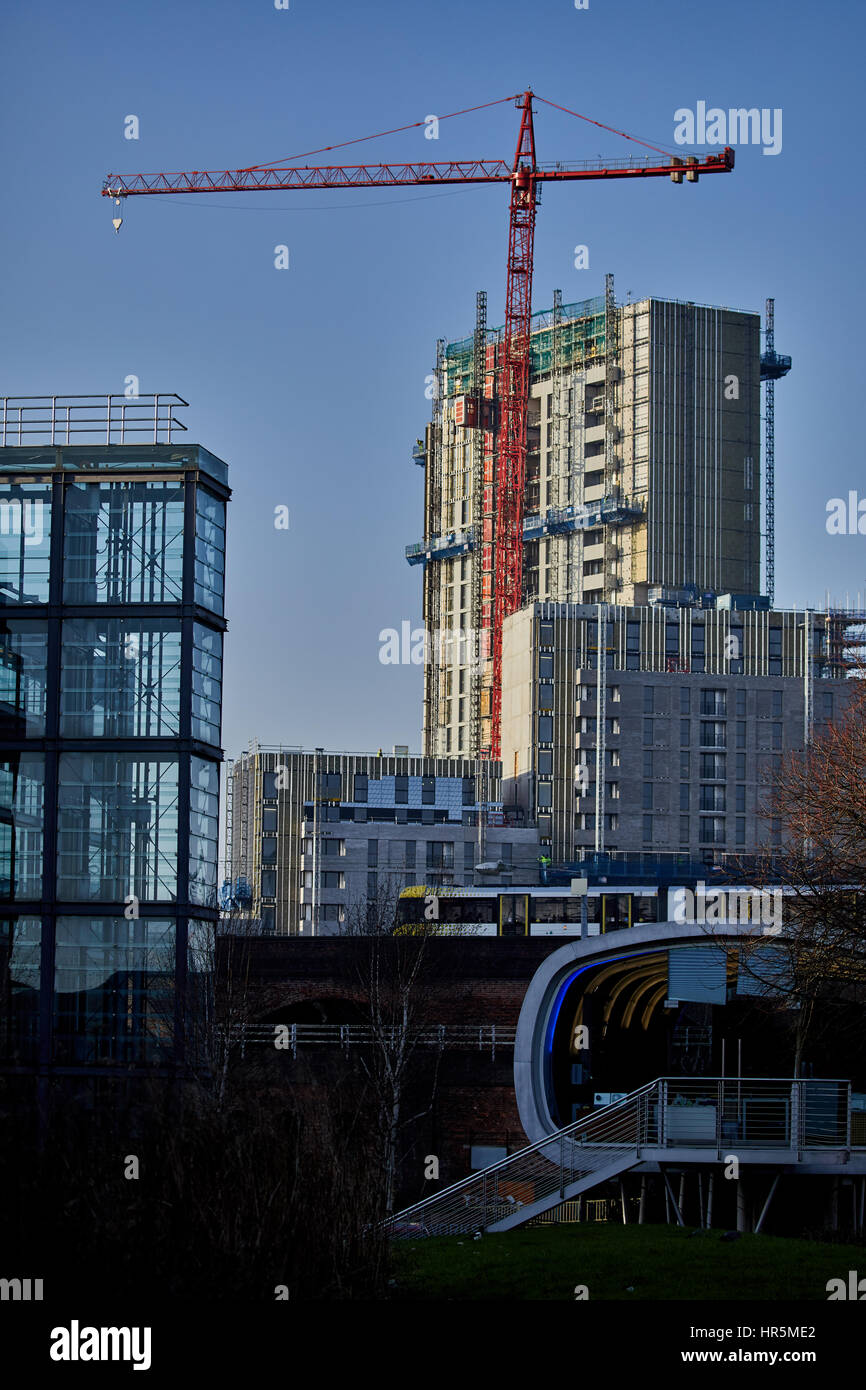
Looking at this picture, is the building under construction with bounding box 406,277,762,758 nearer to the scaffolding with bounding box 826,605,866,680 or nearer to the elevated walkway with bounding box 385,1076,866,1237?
the scaffolding with bounding box 826,605,866,680

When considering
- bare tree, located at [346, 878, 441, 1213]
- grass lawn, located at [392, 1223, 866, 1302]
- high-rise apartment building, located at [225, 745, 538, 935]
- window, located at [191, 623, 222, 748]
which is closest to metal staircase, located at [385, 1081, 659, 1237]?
bare tree, located at [346, 878, 441, 1213]

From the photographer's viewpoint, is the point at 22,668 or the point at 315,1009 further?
the point at 315,1009

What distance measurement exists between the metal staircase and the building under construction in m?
115

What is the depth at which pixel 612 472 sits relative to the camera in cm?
16825

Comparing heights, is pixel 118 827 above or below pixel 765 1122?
above

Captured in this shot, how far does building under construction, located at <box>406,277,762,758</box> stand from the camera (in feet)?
536

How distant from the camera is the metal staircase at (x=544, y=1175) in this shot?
40.1 m

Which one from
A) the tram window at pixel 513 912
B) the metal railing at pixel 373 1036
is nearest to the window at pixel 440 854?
the tram window at pixel 513 912

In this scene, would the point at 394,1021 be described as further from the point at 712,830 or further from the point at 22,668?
the point at 712,830

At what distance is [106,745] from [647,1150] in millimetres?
13451

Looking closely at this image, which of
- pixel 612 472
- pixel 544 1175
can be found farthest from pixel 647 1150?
→ pixel 612 472

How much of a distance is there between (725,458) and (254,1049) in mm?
113633

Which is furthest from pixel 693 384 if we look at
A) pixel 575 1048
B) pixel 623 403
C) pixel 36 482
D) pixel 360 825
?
pixel 36 482
